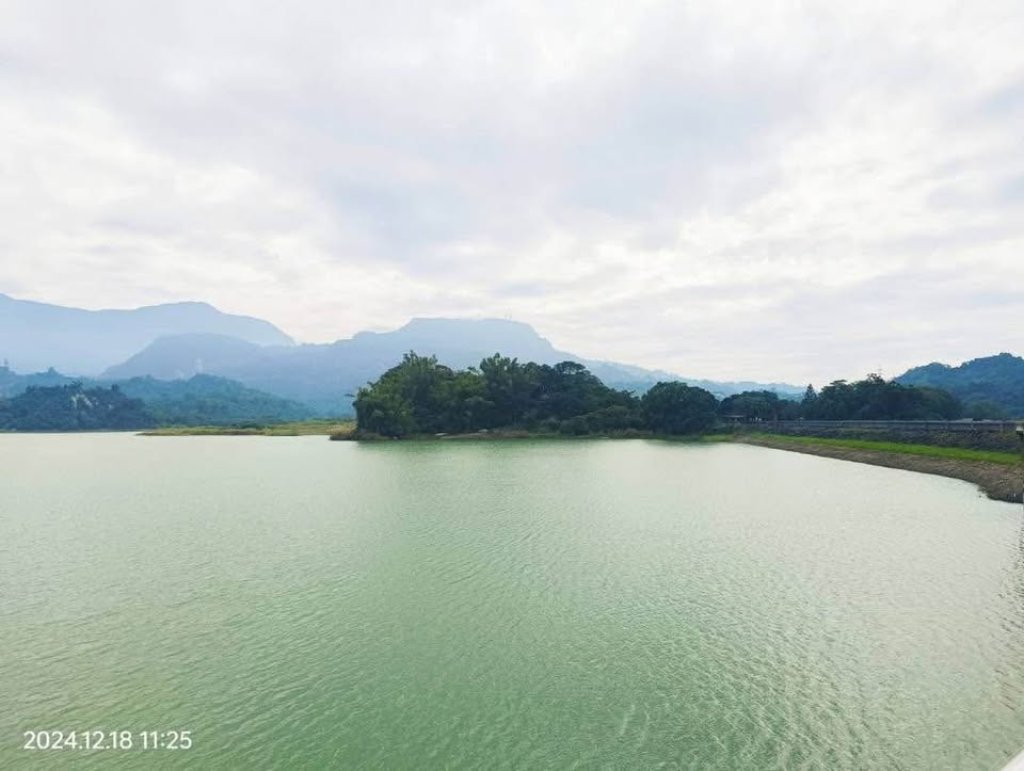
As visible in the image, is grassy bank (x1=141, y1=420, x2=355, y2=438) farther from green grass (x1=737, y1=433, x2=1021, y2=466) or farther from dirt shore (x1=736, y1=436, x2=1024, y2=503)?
dirt shore (x1=736, y1=436, x2=1024, y2=503)

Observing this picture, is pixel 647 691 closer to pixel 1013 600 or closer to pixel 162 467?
pixel 1013 600

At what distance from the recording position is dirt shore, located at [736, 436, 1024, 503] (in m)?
42.5

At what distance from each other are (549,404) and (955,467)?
86.3m

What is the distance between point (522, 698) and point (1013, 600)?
19404 mm

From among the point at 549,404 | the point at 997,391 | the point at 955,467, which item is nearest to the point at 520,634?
the point at 955,467

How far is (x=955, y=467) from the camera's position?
5338 cm

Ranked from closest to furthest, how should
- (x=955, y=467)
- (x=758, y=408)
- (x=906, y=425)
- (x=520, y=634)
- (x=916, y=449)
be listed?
(x=520, y=634), (x=955, y=467), (x=916, y=449), (x=906, y=425), (x=758, y=408)

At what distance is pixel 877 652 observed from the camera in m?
16.6

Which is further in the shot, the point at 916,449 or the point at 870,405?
the point at 870,405

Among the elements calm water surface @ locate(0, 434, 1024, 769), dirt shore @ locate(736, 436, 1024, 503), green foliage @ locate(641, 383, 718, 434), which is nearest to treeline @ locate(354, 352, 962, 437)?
green foliage @ locate(641, 383, 718, 434)

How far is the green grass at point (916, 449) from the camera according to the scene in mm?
50588

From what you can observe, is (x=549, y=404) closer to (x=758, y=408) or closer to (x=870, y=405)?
(x=758, y=408)

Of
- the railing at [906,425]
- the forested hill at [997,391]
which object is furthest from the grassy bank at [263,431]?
the forested hill at [997,391]

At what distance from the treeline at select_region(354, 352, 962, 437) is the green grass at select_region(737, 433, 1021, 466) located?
77.5 ft
